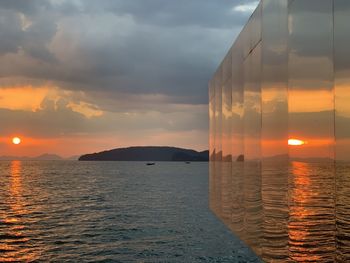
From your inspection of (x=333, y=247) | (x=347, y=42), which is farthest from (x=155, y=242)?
(x=347, y=42)

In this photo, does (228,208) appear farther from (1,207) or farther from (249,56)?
(1,207)

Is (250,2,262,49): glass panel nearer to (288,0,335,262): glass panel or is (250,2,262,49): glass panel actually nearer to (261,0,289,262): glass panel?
(261,0,289,262): glass panel

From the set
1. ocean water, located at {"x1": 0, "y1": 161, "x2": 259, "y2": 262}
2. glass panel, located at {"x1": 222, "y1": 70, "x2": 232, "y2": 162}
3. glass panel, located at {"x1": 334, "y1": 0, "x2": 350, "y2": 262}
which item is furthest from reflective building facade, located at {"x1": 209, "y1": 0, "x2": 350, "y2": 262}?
ocean water, located at {"x1": 0, "y1": 161, "x2": 259, "y2": 262}

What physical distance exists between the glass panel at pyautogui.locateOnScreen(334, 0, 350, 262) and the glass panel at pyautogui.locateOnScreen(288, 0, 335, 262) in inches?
6.3

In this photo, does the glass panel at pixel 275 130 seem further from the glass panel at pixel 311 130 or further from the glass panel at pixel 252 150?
the glass panel at pixel 252 150

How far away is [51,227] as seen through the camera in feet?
84.5

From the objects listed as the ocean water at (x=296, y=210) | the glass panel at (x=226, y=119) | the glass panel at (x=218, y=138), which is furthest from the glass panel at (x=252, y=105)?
the glass panel at (x=218, y=138)

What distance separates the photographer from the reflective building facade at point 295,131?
5.72 metres

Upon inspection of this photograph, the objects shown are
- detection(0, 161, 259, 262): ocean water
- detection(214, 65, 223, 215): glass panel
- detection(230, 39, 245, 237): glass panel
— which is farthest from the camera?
detection(214, 65, 223, 215): glass panel

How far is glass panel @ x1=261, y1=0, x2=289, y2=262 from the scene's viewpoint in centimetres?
802

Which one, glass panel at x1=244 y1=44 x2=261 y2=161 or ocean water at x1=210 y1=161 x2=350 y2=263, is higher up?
glass panel at x1=244 y1=44 x2=261 y2=161

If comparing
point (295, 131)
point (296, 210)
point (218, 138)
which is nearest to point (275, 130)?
point (295, 131)

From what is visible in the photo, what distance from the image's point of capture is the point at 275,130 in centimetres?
868

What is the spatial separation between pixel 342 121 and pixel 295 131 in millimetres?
1888
